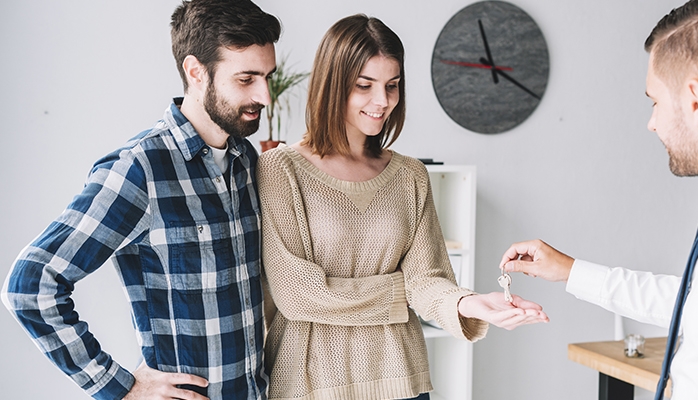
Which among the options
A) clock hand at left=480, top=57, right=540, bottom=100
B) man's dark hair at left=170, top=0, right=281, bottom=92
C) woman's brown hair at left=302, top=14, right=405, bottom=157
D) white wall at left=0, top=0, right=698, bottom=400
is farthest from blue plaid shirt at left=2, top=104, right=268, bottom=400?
clock hand at left=480, top=57, right=540, bottom=100

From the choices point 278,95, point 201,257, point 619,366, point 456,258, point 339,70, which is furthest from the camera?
point 456,258

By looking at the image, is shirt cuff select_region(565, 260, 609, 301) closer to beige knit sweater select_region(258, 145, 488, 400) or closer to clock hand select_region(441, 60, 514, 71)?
beige knit sweater select_region(258, 145, 488, 400)

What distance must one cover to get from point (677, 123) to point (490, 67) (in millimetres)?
1947

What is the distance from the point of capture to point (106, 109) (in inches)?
102

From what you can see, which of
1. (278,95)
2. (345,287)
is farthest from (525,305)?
(278,95)

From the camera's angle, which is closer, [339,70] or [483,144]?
[339,70]

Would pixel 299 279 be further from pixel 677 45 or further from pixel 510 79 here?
pixel 510 79

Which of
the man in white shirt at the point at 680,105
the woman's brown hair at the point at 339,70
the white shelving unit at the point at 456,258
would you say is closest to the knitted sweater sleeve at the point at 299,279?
the woman's brown hair at the point at 339,70

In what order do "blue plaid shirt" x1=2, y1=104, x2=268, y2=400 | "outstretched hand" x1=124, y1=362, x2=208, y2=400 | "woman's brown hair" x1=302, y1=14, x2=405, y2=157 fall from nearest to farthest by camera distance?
"blue plaid shirt" x1=2, y1=104, x2=268, y2=400 → "outstretched hand" x1=124, y1=362, x2=208, y2=400 → "woman's brown hair" x1=302, y1=14, x2=405, y2=157

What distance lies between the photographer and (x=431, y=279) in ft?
5.29

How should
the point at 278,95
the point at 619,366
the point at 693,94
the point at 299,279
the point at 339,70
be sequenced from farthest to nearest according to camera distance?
the point at 278,95, the point at 619,366, the point at 339,70, the point at 299,279, the point at 693,94

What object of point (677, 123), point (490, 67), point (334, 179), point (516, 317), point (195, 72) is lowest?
point (516, 317)

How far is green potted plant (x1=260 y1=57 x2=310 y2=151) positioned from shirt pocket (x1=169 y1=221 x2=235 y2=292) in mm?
1176

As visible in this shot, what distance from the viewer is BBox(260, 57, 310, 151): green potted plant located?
2562 millimetres
